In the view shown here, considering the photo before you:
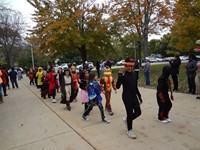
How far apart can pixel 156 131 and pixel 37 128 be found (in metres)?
3.08

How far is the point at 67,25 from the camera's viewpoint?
20031 mm

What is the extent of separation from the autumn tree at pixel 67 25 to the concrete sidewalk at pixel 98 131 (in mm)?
13961

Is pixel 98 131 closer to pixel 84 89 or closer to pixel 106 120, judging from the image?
pixel 106 120

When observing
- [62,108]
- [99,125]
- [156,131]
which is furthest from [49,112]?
[156,131]

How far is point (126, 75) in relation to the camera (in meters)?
4.62

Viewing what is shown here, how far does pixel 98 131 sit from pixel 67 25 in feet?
53.6

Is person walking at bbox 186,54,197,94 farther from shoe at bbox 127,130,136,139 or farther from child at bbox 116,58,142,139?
shoe at bbox 127,130,136,139

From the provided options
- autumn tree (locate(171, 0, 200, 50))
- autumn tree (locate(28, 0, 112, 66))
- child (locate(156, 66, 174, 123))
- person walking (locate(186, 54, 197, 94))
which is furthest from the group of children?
autumn tree (locate(28, 0, 112, 66))

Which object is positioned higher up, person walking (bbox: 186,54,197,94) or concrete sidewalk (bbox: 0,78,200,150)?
person walking (bbox: 186,54,197,94)

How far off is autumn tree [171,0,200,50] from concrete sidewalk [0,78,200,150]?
9.95 meters

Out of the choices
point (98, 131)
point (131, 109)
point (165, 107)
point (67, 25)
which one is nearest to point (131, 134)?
point (131, 109)

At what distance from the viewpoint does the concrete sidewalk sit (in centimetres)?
429

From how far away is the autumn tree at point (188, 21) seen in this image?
48.7 ft

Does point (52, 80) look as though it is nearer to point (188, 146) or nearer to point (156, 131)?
point (156, 131)
